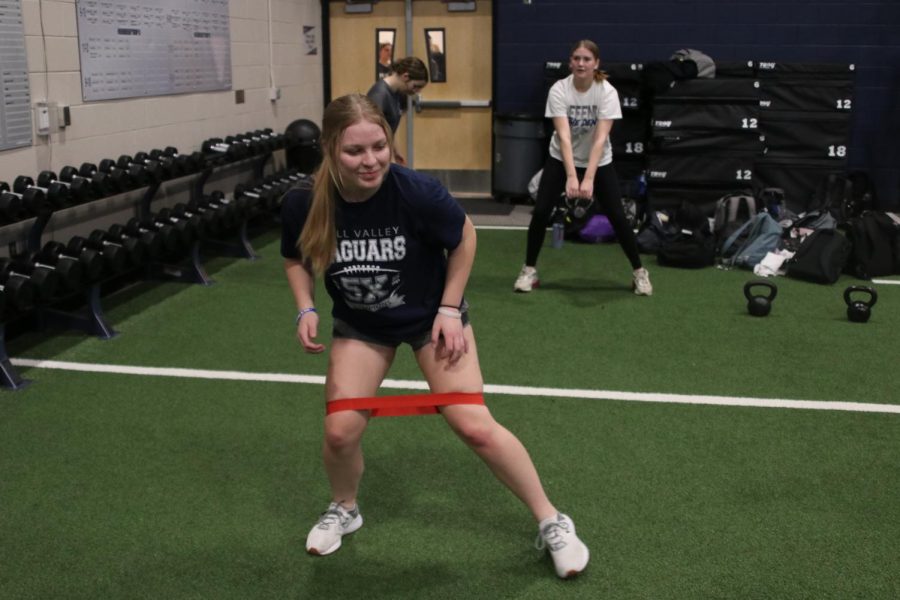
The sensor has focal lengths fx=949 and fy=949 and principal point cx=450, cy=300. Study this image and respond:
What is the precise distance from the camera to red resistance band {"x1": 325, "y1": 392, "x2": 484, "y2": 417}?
2445mm

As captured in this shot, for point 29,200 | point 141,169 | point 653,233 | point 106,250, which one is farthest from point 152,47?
point 653,233

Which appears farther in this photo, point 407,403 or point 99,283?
point 99,283

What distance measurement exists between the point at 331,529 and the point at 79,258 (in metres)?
2.62

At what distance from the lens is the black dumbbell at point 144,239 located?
5.16 metres

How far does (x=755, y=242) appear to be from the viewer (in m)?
6.65

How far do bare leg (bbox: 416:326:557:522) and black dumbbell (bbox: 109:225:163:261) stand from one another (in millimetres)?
3122

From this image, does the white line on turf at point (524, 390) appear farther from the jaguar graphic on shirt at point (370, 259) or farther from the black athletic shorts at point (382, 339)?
the jaguar graphic on shirt at point (370, 259)

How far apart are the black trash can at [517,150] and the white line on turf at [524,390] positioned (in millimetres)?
5014

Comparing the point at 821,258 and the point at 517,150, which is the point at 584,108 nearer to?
the point at 821,258

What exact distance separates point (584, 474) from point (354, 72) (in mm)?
7140

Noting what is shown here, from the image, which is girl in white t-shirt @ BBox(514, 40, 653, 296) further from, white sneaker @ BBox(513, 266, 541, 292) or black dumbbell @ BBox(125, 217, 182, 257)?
black dumbbell @ BBox(125, 217, 182, 257)

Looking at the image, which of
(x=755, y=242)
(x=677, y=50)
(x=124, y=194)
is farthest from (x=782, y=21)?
(x=124, y=194)

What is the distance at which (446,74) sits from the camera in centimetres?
935

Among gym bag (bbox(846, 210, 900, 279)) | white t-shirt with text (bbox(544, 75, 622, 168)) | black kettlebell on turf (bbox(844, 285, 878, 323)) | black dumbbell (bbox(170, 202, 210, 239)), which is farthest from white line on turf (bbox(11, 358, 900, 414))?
gym bag (bbox(846, 210, 900, 279))
